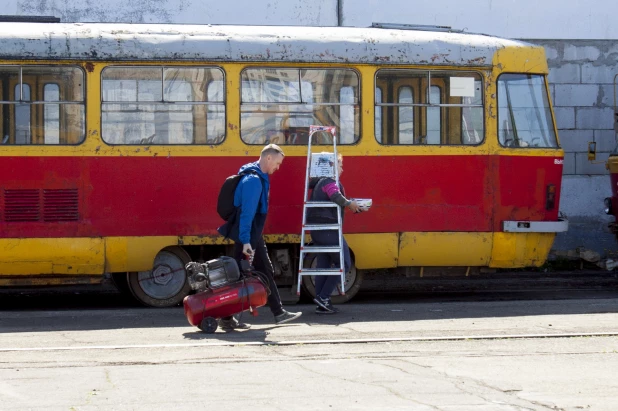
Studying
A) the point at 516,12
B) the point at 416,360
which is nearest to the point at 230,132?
the point at 416,360

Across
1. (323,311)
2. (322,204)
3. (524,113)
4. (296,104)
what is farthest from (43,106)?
(524,113)

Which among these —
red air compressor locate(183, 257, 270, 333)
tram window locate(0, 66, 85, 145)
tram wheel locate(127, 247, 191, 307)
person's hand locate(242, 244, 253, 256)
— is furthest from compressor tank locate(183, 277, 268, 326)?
tram window locate(0, 66, 85, 145)

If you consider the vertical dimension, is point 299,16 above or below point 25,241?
above

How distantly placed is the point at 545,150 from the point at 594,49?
247 inches

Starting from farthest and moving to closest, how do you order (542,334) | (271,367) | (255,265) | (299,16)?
(299,16) < (255,265) < (542,334) < (271,367)

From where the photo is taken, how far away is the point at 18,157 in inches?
475

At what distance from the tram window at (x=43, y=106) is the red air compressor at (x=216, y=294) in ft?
9.19

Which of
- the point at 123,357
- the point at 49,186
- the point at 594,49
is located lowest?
the point at 123,357

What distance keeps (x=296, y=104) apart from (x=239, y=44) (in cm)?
92

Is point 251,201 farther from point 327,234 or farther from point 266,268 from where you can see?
point 327,234

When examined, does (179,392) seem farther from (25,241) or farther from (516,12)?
(516,12)

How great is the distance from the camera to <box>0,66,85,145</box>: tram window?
12094 millimetres

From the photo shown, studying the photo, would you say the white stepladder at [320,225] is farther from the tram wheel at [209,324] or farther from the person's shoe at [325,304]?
the tram wheel at [209,324]

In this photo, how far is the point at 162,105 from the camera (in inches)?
486
